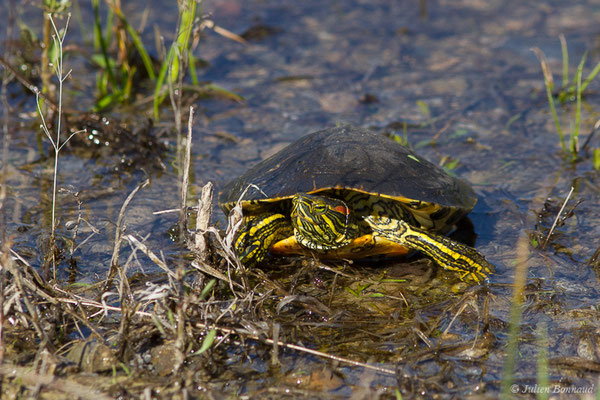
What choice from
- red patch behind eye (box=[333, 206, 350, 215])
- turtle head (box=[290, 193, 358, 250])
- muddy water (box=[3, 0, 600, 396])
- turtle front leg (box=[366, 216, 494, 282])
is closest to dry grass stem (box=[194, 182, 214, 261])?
muddy water (box=[3, 0, 600, 396])

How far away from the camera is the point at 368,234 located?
4023 mm

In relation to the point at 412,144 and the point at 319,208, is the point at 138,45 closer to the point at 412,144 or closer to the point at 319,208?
the point at 412,144

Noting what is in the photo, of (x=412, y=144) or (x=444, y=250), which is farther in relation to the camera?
(x=412, y=144)

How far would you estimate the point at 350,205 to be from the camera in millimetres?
4117

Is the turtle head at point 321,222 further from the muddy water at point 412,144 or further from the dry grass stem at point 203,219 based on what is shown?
the dry grass stem at point 203,219

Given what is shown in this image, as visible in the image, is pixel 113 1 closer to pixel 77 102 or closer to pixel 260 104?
pixel 77 102

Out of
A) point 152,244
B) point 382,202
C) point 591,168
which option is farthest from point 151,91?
point 591,168

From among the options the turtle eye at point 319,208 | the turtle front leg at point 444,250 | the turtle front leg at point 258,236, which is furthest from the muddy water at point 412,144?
the turtle eye at point 319,208

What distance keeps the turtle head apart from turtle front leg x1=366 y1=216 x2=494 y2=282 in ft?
0.91

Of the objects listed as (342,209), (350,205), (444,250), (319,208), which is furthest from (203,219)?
(444,250)

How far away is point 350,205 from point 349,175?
0.33 meters

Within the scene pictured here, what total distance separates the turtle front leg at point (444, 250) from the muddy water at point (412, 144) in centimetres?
13

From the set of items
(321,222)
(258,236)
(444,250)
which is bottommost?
(444,250)

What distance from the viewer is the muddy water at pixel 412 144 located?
128 inches
